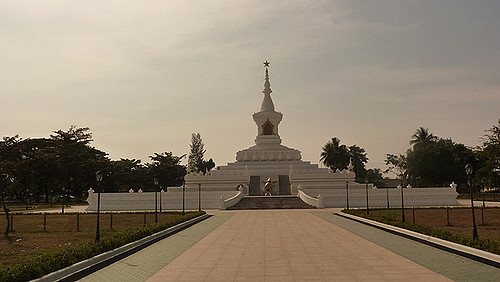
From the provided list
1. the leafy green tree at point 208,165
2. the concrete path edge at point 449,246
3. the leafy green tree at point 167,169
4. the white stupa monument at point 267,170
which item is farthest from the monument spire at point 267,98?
the concrete path edge at point 449,246

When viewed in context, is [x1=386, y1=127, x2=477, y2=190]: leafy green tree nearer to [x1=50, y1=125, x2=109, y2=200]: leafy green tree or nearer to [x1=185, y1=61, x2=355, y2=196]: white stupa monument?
[x1=185, y1=61, x2=355, y2=196]: white stupa monument

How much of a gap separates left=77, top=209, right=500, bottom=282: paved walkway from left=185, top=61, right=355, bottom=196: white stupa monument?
109 feet

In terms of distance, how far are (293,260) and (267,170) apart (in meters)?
49.1

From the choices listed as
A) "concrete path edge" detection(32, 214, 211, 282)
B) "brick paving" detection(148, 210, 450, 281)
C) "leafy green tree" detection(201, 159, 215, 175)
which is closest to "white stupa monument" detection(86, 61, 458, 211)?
"brick paving" detection(148, 210, 450, 281)

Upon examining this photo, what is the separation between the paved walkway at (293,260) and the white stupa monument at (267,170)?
3336 cm

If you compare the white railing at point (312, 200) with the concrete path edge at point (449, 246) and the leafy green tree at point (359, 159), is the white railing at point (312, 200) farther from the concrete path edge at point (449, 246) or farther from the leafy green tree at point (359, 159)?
the leafy green tree at point (359, 159)

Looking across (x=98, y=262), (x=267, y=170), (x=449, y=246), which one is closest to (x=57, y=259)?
(x=98, y=262)

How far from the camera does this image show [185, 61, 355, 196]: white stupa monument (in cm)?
5744

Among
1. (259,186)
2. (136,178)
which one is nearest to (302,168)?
(259,186)

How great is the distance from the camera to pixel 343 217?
32562 millimetres

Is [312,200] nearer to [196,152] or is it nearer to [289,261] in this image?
[289,261]

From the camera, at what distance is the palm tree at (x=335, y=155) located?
89.1 metres

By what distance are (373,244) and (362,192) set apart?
28.9 m

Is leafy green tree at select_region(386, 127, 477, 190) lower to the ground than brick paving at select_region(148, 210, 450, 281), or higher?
higher
